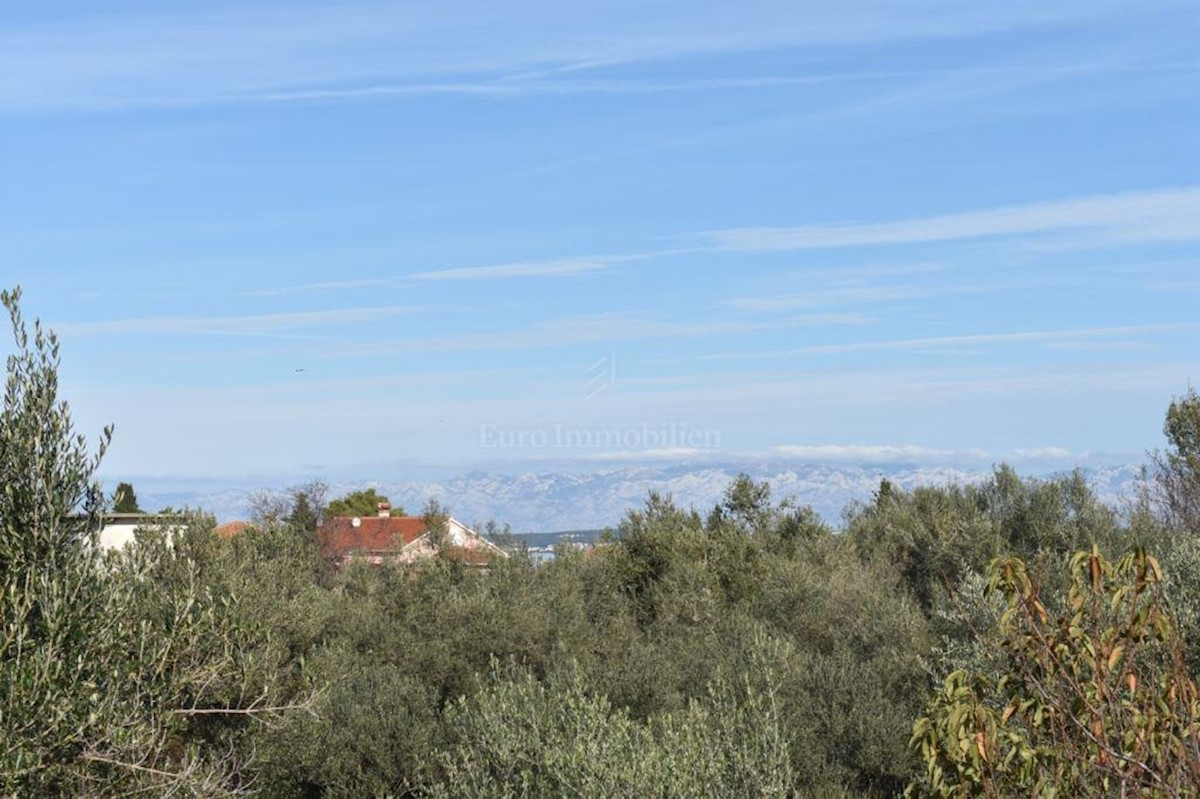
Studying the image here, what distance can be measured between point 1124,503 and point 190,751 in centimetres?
3814

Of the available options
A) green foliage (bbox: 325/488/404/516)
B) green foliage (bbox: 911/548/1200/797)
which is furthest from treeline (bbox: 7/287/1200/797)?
green foliage (bbox: 325/488/404/516)

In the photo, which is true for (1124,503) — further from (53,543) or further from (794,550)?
(53,543)

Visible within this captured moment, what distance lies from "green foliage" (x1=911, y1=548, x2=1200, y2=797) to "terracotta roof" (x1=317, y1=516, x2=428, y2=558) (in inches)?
2060

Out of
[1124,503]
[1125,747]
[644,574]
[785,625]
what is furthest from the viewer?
[1124,503]

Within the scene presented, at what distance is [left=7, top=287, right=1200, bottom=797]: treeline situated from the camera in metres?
6.37

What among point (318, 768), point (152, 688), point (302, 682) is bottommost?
point (318, 768)

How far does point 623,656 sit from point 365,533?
201 feet

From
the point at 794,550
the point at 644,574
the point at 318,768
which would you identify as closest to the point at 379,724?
the point at 318,768

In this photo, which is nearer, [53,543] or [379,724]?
[53,543]

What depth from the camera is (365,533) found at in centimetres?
8556

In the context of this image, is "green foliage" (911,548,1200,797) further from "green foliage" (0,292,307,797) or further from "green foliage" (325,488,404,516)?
"green foliage" (325,488,404,516)

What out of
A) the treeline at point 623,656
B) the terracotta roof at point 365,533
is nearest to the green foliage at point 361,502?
the terracotta roof at point 365,533

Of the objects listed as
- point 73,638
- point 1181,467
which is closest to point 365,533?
point 1181,467

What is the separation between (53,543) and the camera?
1250cm
